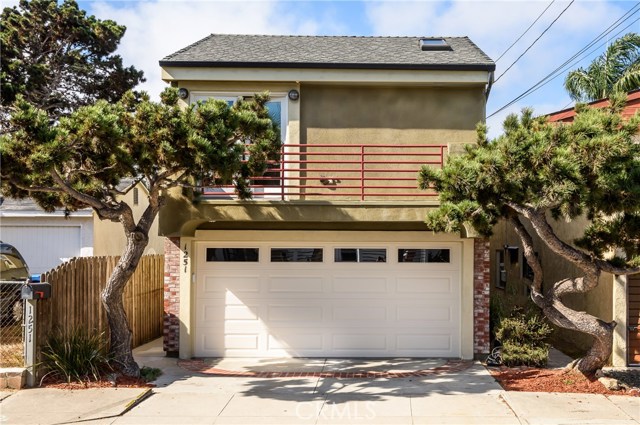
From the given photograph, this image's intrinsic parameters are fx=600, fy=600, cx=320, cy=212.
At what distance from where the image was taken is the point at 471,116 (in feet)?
38.6

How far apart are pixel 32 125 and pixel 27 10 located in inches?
561

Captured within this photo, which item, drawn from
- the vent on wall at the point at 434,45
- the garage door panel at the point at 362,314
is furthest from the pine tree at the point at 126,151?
the vent on wall at the point at 434,45

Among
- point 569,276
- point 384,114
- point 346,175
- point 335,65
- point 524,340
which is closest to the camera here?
point 524,340

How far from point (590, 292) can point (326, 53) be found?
7.02 meters

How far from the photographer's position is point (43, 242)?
16.9 meters

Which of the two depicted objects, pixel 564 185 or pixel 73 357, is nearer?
pixel 564 185

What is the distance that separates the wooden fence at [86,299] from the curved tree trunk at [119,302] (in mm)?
675

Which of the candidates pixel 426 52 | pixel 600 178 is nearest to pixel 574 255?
pixel 600 178

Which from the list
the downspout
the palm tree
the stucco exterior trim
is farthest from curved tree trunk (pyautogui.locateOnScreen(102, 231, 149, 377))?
the palm tree

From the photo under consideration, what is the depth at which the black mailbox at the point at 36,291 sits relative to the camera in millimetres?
8719

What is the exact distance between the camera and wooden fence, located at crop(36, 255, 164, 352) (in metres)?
9.20

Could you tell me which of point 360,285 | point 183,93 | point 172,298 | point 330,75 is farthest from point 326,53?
point 172,298

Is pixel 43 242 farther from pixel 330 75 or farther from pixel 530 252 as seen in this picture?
pixel 530 252

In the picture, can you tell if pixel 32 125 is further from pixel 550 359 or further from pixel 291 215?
pixel 550 359
